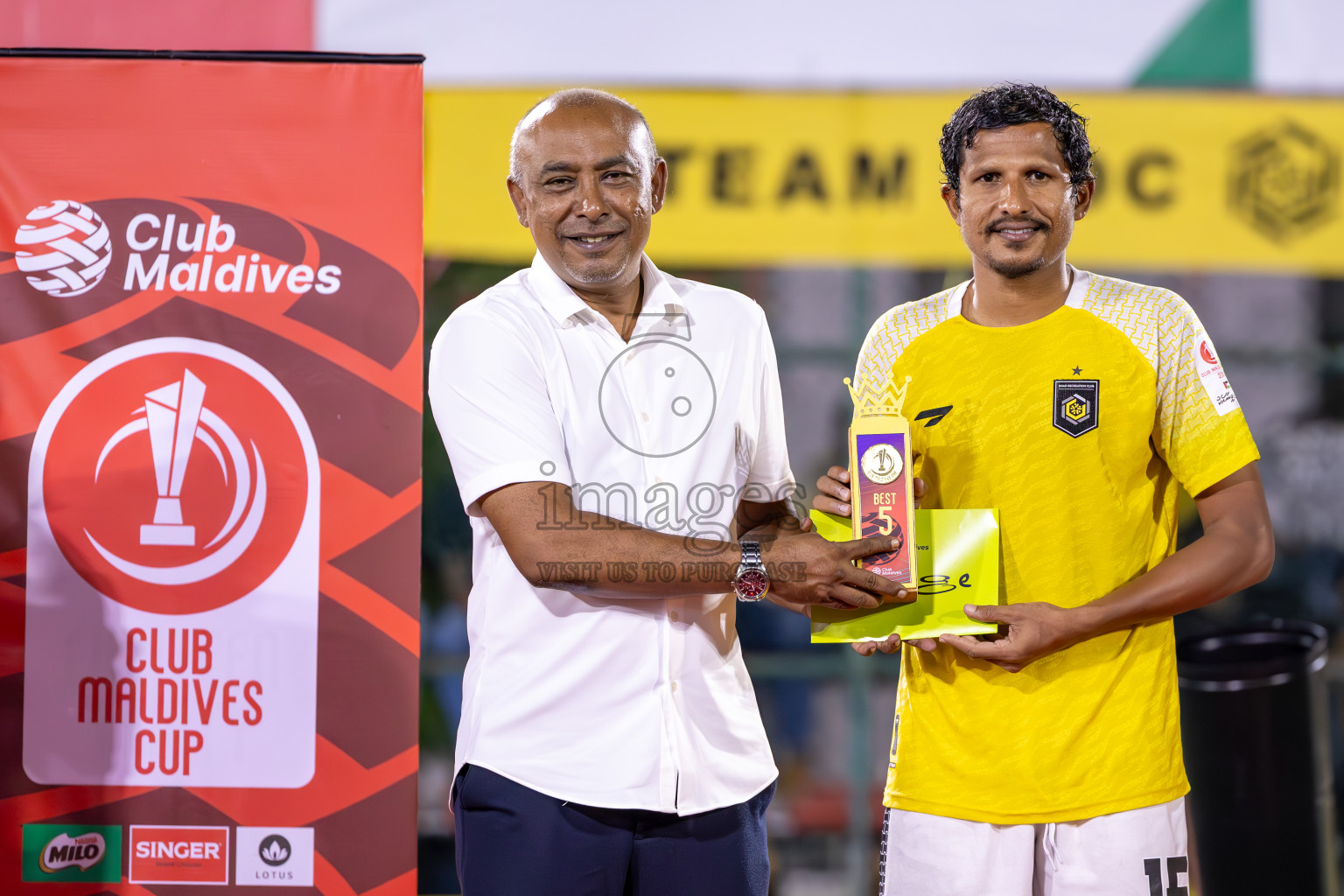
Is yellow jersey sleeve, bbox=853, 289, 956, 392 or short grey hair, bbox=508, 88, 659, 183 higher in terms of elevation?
short grey hair, bbox=508, 88, 659, 183

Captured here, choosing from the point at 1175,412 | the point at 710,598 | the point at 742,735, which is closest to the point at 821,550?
the point at 710,598

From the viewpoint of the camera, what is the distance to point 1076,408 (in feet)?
6.81

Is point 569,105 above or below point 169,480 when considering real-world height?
above

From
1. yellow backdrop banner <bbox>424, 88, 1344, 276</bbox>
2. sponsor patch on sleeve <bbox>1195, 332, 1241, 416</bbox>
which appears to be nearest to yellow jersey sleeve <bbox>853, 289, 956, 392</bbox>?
sponsor patch on sleeve <bbox>1195, 332, 1241, 416</bbox>

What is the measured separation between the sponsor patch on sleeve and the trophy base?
260 cm

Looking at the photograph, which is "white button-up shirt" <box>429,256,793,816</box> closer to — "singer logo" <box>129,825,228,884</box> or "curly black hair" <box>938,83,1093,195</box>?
"curly black hair" <box>938,83,1093,195</box>

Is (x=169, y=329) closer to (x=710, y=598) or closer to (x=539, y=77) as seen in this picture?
(x=539, y=77)

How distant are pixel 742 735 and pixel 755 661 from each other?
1852 millimetres

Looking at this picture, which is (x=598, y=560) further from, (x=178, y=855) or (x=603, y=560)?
(x=178, y=855)

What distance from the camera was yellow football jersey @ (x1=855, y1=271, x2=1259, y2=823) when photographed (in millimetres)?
2012

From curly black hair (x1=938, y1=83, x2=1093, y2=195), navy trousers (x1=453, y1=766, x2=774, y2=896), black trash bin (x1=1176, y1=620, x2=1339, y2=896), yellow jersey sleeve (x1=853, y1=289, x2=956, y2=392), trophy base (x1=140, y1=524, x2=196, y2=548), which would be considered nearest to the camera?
navy trousers (x1=453, y1=766, x2=774, y2=896)

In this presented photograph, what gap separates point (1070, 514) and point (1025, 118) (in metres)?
0.76

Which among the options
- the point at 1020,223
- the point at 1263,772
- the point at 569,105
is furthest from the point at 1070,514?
the point at 1263,772

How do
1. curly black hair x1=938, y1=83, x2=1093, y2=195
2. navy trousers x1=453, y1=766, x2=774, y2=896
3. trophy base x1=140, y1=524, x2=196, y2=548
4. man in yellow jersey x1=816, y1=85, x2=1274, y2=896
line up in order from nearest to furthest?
navy trousers x1=453, y1=766, x2=774, y2=896
man in yellow jersey x1=816, y1=85, x2=1274, y2=896
curly black hair x1=938, y1=83, x2=1093, y2=195
trophy base x1=140, y1=524, x2=196, y2=548
